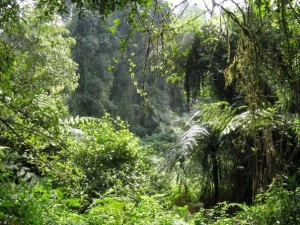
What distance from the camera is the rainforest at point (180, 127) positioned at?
2.47 metres

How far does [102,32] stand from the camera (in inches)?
818

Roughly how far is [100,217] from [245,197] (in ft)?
10.3

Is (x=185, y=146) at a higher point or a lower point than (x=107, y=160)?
higher

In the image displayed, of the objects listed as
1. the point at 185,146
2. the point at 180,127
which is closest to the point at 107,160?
the point at 185,146

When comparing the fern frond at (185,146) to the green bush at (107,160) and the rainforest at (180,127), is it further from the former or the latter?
the green bush at (107,160)

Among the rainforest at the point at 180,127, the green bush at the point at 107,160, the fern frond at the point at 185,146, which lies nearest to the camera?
the rainforest at the point at 180,127

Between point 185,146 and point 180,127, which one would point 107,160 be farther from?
point 180,127

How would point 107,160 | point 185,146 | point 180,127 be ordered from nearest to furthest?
point 185,146, point 107,160, point 180,127

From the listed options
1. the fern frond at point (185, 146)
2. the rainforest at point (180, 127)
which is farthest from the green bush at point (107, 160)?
the fern frond at point (185, 146)

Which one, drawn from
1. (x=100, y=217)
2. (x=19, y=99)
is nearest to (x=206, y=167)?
(x=100, y=217)

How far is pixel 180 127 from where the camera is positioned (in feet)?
25.2

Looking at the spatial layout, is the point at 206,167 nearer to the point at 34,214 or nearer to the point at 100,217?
the point at 100,217

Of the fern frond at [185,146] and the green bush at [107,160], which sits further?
the fern frond at [185,146]

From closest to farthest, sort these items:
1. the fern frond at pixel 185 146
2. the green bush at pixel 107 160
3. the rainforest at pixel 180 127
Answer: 1. the rainforest at pixel 180 127
2. the green bush at pixel 107 160
3. the fern frond at pixel 185 146
